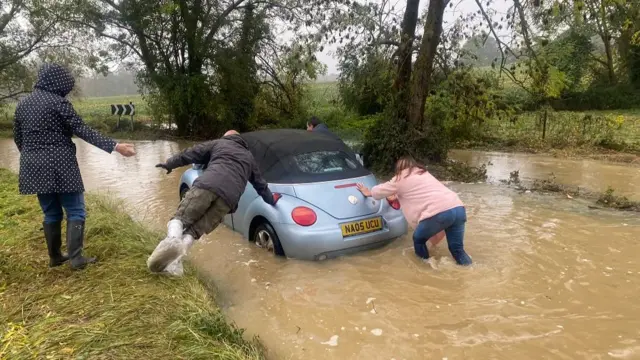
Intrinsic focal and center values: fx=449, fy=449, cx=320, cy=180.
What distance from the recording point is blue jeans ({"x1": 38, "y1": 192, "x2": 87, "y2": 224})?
4.05 metres

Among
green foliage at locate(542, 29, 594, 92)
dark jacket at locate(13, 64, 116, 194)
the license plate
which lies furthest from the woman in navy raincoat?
green foliage at locate(542, 29, 594, 92)

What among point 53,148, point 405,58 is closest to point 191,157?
point 53,148

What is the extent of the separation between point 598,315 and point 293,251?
2933 millimetres

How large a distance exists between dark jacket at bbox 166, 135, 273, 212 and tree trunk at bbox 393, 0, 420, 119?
5.93m

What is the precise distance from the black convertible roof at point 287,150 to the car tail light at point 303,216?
0.49m

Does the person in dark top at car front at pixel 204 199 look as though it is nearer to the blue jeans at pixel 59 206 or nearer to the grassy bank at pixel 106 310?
the grassy bank at pixel 106 310

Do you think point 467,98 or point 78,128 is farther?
point 467,98

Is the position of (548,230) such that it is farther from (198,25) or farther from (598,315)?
(198,25)

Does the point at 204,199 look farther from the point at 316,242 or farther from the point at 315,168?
the point at 315,168

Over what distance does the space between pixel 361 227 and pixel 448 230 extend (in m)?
0.95

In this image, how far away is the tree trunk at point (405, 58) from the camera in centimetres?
989

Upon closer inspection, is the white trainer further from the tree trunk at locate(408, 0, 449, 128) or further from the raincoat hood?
the tree trunk at locate(408, 0, 449, 128)

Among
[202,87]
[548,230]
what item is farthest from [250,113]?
[548,230]

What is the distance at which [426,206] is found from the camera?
4.84 meters
